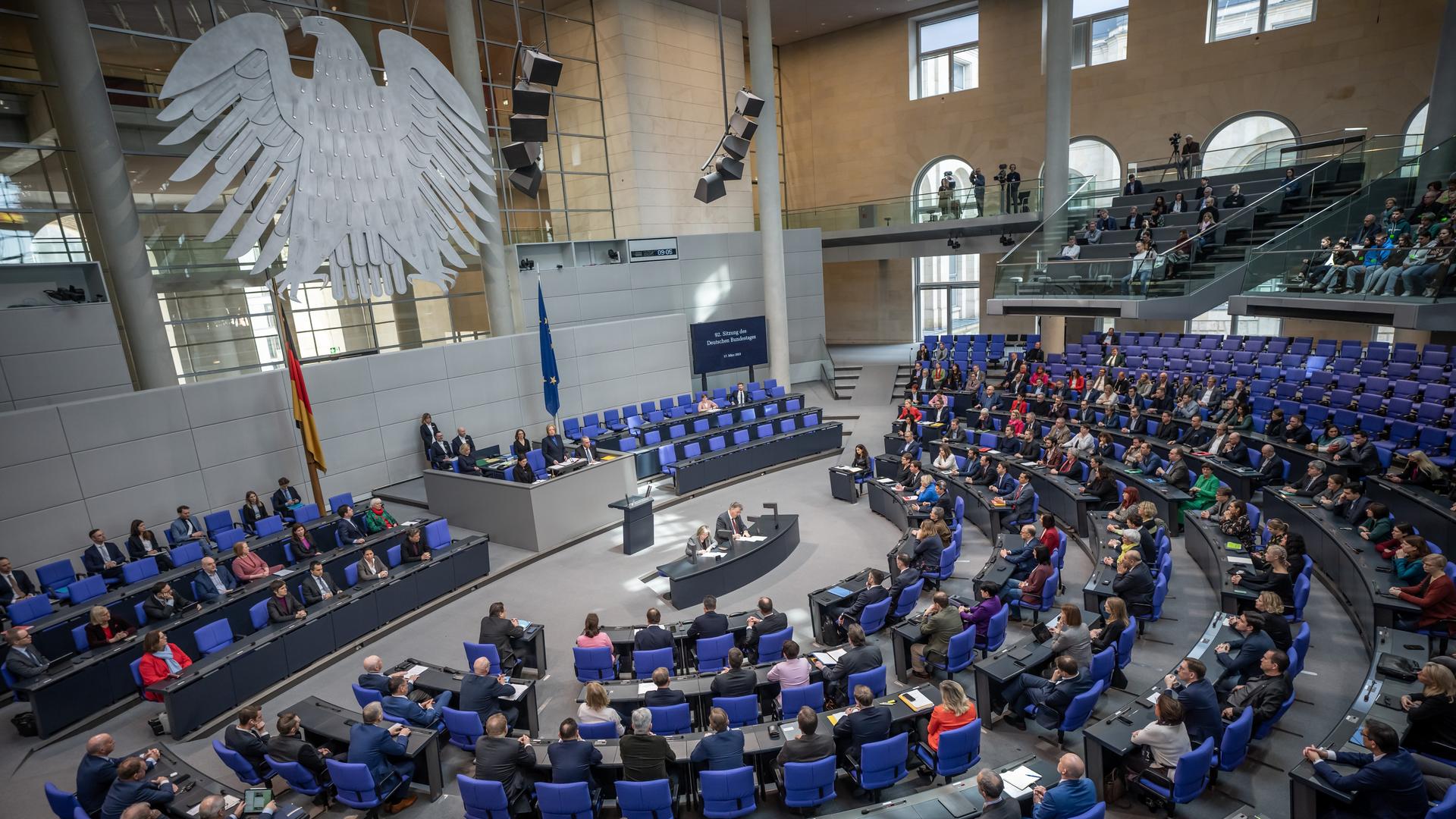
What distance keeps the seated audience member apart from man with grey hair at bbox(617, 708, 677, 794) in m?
0.80

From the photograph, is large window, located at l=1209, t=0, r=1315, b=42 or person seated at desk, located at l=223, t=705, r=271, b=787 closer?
person seated at desk, located at l=223, t=705, r=271, b=787

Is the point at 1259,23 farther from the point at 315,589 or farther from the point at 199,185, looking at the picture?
the point at 199,185

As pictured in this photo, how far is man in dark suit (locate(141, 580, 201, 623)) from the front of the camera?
29.0ft

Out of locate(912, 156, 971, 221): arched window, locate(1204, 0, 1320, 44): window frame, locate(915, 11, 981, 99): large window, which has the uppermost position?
locate(915, 11, 981, 99): large window

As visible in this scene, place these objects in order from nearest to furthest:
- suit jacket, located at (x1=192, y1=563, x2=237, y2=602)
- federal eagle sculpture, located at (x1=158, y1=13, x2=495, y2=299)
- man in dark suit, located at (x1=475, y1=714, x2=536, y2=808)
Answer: man in dark suit, located at (x1=475, y1=714, x2=536, y2=808) → suit jacket, located at (x1=192, y1=563, x2=237, y2=602) → federal eagle sculpture, located at (x1=158, y1=13, x2=495, y2=299)

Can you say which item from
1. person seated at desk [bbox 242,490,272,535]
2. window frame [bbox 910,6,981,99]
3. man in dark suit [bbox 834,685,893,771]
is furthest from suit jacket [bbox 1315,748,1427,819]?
window frame [bbox 910,6,981,99]

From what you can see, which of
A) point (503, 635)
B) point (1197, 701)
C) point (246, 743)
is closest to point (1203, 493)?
point (1197, 701)

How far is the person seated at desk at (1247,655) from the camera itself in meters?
6.20

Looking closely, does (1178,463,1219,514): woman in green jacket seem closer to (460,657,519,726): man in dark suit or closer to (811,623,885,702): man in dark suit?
(811,623,885,702): man in dark suit

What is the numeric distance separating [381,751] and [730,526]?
19.0ft

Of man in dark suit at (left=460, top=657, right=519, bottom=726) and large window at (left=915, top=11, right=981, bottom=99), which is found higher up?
large window at (left=915, top=11, right=981, bottom=99)

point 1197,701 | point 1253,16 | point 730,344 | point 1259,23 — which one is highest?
point 1253,16

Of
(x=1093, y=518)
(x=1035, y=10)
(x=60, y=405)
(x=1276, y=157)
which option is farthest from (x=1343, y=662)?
(x=1035, y=10)

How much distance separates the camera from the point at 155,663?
7742 mm
